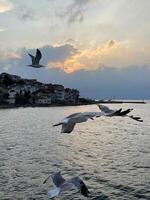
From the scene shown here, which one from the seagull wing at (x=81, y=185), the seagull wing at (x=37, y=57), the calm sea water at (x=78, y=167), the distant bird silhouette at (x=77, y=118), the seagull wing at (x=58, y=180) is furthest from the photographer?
the calm sea water at (x=78, y=167)

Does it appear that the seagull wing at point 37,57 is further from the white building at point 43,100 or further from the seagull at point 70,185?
the white building at point 43,100

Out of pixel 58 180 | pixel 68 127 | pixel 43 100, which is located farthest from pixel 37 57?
pixel 43 100

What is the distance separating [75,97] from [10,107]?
154 ft

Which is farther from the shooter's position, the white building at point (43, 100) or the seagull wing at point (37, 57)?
the white building at point (43, 100)

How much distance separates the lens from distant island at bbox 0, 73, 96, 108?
153625 millimetres

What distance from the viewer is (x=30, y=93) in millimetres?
160125

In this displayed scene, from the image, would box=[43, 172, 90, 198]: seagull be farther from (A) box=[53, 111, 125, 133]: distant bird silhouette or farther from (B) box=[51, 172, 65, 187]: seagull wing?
(A) box=[53, 111, 125, 133]: distant bird silhouette

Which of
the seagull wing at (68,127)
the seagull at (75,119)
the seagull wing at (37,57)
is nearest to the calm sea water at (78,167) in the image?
the seagull wing at (37,57)

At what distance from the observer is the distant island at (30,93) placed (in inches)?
6048

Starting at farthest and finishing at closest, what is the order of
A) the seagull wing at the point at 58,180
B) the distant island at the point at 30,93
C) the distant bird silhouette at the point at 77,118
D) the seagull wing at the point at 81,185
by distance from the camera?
the distant island at the point at 30,93
the seagull wing at the point at 58,180
the seagull wing at the point at 81,185
the distant bird silhouette at the point at 77,118

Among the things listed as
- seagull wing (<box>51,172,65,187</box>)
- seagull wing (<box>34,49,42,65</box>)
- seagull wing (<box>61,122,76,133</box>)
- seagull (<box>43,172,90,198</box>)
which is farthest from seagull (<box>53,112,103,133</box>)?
seagull wing (<box>34,49,42,65</box>)

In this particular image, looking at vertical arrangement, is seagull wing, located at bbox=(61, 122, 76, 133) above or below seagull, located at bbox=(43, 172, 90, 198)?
above

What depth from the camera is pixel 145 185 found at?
2395cm

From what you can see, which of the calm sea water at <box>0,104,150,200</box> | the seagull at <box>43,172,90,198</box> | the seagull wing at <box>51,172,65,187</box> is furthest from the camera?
the calm sea water at <box>0,104,150,200</box>
